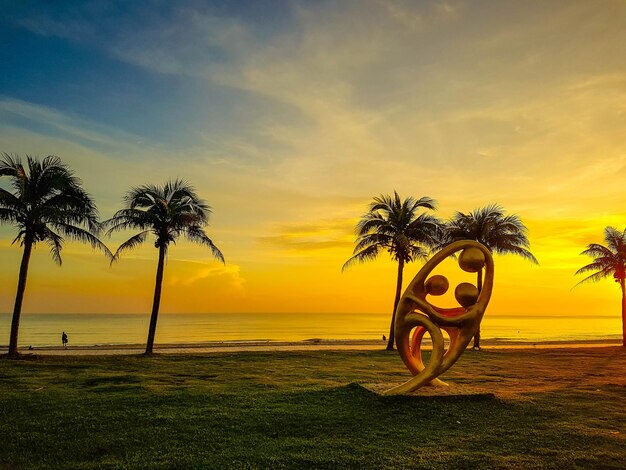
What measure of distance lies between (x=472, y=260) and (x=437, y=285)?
98cm

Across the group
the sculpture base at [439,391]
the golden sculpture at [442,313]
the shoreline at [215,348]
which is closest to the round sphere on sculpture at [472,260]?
the golden sculpture at [442,313]

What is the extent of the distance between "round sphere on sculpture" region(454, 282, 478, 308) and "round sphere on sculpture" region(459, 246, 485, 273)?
38 centimetres

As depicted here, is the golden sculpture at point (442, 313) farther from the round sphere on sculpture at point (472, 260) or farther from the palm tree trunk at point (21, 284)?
the palm tree trunk at point (21, 284)

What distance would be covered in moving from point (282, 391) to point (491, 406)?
4.90 meters

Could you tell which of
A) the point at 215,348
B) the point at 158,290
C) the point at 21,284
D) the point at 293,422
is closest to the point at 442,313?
the point at 293,422

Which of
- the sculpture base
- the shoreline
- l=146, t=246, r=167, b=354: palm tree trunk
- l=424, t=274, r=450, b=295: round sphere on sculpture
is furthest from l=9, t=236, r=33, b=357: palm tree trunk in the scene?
l=424, t=274, r=450, b=295: round sphere on sculpture

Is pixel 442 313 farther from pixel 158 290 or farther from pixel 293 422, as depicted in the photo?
pixel 158 290

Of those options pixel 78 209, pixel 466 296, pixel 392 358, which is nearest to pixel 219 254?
pixel 78 209

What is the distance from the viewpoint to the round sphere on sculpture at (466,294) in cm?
1138

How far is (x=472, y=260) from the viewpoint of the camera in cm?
1134

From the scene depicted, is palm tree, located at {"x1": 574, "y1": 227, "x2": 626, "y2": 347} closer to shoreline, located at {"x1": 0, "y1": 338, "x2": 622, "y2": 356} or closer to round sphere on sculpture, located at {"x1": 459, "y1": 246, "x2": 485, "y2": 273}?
shoreline, located at {"x1": 0, "y1": 338, "x2": 622, "y2": 356}

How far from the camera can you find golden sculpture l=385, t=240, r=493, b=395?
11242mm

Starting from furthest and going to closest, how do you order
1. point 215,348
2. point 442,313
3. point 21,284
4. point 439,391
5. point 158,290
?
point 215,348, point 158,290, point 21,284, point 442,313, point 439,391

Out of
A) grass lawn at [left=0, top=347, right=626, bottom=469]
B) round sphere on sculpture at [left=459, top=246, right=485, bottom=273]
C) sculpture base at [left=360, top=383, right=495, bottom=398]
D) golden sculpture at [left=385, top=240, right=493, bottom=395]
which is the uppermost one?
round sphere on sculpture at [left=459, top=246, right=485, bottom=273]
